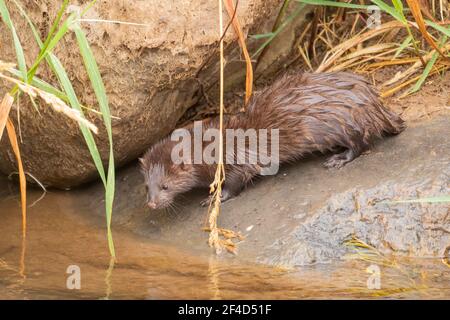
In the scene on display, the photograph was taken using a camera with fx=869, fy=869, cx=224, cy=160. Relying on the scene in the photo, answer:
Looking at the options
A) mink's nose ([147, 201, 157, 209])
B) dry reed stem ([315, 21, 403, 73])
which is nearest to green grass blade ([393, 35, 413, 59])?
dry reed stem ([315, 21, 403, 73])

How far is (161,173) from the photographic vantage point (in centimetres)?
455

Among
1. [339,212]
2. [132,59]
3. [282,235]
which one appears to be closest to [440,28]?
[339,212]

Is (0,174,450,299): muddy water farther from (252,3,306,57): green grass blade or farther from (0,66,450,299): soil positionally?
(252,3,306,57): green grass blade

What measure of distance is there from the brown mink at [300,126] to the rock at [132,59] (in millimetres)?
221

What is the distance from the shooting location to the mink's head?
454 cm

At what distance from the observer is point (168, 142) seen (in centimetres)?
459

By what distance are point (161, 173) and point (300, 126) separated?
2.51ft

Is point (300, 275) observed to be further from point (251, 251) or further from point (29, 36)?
point (29, 36)

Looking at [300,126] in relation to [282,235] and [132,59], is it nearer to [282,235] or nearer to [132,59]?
[282,235]

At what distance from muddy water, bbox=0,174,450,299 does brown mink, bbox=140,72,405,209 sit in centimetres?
39

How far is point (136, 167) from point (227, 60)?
84 centimetres

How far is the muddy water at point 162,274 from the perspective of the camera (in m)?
3.42

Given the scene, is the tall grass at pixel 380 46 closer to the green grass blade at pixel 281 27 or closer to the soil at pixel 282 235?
the green grass blade at pixel 281 27
